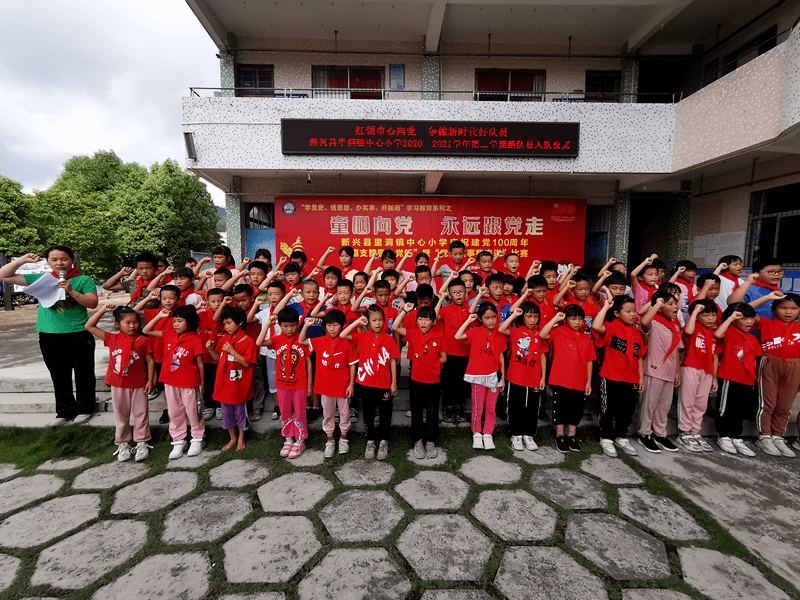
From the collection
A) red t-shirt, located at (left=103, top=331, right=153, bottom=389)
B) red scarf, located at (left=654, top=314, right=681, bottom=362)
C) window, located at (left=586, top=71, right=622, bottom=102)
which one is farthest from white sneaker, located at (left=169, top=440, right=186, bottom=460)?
window, located at (left=586, top=71, right=622, bottom=102)

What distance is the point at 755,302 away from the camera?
12.1ft

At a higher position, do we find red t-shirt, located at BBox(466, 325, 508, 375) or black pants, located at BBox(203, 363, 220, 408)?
red t-shirt, located at BBox(466, 325, 508, 375)

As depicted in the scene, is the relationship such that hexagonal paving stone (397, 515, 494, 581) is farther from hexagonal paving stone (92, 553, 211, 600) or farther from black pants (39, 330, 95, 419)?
black pants (39, 330, 95, 419)

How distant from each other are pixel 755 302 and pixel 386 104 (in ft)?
19.9

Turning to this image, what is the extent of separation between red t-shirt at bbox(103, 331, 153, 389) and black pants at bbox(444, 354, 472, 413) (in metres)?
2.81

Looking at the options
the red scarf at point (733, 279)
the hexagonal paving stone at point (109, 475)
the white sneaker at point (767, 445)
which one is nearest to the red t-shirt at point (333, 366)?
the hexagonal paving stone at point (109, 475)

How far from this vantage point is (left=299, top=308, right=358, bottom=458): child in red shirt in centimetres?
312

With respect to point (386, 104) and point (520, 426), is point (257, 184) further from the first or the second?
point (520, 426)

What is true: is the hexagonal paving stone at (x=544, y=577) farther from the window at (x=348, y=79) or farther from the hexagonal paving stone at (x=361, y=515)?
the window at (x=348, y=79)

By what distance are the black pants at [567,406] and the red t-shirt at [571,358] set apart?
88 mm

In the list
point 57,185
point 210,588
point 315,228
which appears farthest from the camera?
point 57,185

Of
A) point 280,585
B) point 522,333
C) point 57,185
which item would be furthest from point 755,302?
point 57,185

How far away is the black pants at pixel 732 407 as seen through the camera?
335 cm

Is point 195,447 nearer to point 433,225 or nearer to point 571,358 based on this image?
point 571,358
